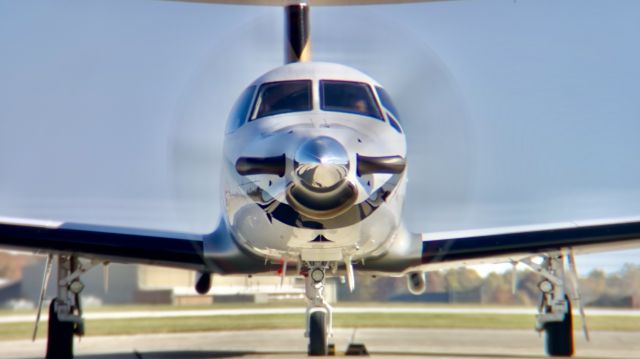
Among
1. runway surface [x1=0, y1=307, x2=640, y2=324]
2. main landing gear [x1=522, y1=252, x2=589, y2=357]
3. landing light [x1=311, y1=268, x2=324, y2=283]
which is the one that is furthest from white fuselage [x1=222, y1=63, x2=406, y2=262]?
runway surface [x1=0, y1=307, x2=640, y2=324]

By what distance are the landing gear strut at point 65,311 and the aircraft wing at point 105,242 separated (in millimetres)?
350

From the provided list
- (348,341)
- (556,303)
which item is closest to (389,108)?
(556,303)

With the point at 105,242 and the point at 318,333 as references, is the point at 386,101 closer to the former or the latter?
the point at 318,333

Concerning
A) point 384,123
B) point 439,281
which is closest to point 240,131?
point 384,123

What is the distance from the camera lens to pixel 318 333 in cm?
1002

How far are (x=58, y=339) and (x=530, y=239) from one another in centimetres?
699

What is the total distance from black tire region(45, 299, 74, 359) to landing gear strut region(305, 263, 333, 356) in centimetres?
432

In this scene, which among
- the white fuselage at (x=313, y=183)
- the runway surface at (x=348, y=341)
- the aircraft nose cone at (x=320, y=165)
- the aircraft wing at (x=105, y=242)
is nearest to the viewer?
the aircraft nose cone at (x=320, y=165)

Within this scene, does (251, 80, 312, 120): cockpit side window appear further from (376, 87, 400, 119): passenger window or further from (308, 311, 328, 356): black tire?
(308, 311, 328, 356): black tire

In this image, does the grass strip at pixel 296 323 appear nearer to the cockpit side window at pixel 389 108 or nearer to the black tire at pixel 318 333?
the black tire at pixel 318 333

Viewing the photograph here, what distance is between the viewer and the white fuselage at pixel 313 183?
320 inches

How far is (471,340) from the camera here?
16.8 metres

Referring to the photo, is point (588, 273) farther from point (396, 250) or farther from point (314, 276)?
point (314, 276)

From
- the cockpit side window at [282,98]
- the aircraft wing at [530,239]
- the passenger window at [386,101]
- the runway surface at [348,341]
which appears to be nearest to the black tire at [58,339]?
the runway surface at [348,341]
